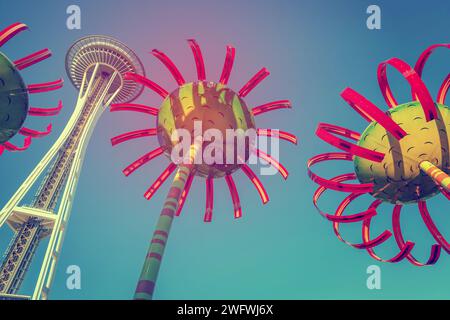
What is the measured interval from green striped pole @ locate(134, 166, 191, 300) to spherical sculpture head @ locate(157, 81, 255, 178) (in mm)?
1201

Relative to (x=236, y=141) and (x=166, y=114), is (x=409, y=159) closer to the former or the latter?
(x=236, y=141)

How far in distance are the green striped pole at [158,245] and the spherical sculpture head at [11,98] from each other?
4.44 m

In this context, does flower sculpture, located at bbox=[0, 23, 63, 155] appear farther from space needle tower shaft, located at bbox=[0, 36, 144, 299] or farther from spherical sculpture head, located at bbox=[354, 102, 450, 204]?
space needle tower shaft, located at bbox=[0, 36, 144, 299]

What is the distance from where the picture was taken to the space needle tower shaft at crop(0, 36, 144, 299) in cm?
2953

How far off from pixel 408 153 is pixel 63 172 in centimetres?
4232

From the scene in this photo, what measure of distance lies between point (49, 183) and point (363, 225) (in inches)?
1565

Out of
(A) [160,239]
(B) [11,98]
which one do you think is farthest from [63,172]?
(A) [160,239]

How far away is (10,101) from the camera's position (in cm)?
788

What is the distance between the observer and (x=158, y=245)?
198 inches

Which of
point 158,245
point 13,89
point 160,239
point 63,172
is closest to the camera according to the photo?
point 158,245

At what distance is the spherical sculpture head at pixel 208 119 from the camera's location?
24.1 feet

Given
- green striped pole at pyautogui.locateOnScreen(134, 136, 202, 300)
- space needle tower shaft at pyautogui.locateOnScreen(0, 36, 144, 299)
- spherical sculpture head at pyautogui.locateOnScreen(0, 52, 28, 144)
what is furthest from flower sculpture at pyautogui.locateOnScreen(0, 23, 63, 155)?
space needle tower shaft at pyautogui.locateOnScreen(0, 36, 144, 299)

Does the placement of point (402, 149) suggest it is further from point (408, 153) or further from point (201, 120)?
→ point (201, 120)

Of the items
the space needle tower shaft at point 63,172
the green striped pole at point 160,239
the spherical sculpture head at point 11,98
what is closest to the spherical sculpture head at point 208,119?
the green striped pole at point 160,239
